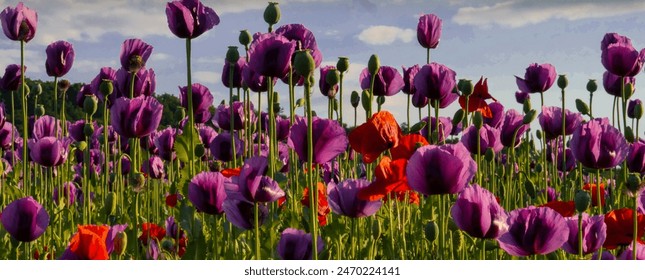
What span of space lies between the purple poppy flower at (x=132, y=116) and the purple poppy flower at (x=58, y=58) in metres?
1.19

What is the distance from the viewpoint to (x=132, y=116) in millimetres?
2270

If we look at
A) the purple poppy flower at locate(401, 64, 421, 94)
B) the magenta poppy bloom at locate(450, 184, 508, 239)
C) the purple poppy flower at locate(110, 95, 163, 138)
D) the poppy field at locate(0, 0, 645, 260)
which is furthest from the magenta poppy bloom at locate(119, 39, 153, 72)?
the magenta poppy bloom at locate(450, 184, 508, 239)

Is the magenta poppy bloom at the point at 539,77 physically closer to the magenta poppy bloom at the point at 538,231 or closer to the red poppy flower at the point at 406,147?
the red poppy flower at the point at 406,147

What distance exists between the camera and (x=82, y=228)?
177cm

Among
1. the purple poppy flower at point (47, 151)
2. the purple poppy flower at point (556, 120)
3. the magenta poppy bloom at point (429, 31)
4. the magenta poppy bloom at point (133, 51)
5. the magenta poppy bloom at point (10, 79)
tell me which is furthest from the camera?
the magenta poppy bloom at point (10, 79)

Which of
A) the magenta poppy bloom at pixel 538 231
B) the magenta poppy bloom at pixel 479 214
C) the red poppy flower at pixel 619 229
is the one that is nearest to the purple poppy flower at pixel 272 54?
the magenta poppy bloom at pixel 479 214

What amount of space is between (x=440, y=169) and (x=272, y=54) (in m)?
0.62

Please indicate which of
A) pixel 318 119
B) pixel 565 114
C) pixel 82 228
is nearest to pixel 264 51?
pixel 318 119

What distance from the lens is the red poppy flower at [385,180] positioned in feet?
6.27

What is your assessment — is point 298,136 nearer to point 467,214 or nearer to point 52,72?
point 467,214

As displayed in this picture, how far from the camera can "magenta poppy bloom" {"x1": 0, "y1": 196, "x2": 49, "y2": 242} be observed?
204 cm

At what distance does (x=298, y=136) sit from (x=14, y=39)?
4.83ft

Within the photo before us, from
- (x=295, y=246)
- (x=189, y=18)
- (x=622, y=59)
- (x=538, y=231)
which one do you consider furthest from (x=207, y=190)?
(x=622, y=59)

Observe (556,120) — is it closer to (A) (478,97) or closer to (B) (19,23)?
(A) (478,97)
